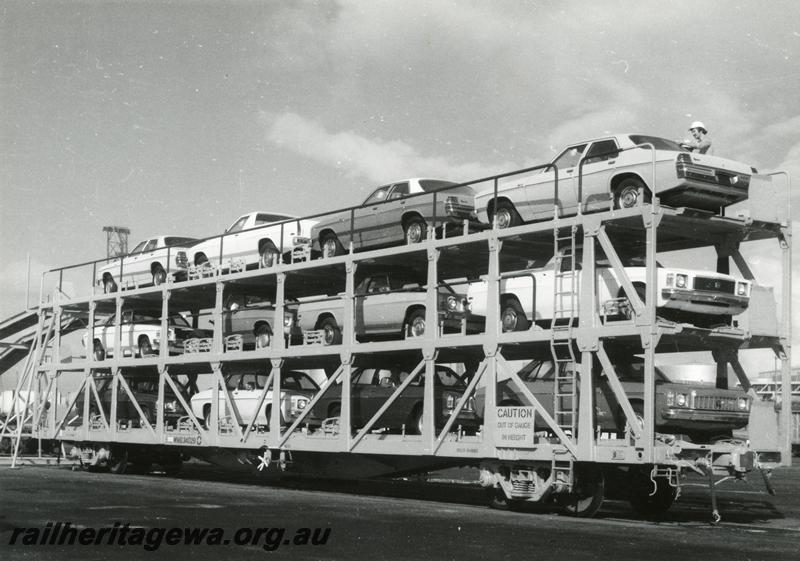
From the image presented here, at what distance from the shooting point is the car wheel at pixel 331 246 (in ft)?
66.4

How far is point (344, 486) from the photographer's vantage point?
73.6 ft

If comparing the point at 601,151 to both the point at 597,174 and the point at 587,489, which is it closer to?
the point at 597,174

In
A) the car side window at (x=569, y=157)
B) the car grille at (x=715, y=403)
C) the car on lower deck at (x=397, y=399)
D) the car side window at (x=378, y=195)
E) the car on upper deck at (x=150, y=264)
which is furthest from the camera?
the car on upper deck at (x=150, y=264)

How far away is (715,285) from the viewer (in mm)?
14742

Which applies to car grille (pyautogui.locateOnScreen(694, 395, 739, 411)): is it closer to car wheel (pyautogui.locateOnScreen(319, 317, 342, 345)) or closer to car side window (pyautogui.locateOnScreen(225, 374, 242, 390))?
car wheel (pyautogui.locateOnScreen(319, 317, 342, 345))

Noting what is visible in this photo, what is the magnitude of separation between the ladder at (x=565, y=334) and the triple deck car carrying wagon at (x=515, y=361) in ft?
0.10

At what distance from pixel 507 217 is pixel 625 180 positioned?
2.41m

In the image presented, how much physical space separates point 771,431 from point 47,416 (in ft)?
65.4

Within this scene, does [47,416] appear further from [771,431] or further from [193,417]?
[771,431]

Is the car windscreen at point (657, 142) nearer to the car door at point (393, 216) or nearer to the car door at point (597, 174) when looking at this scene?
the car door at point (597, 174)

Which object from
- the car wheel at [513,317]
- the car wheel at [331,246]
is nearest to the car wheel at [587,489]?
the car wheel at [513,317]

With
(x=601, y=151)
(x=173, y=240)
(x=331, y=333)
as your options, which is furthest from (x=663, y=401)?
(x=173, y=240)

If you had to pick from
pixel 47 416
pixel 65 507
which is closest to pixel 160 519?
pixel 65 507

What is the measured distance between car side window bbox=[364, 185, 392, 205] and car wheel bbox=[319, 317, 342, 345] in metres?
2.42
